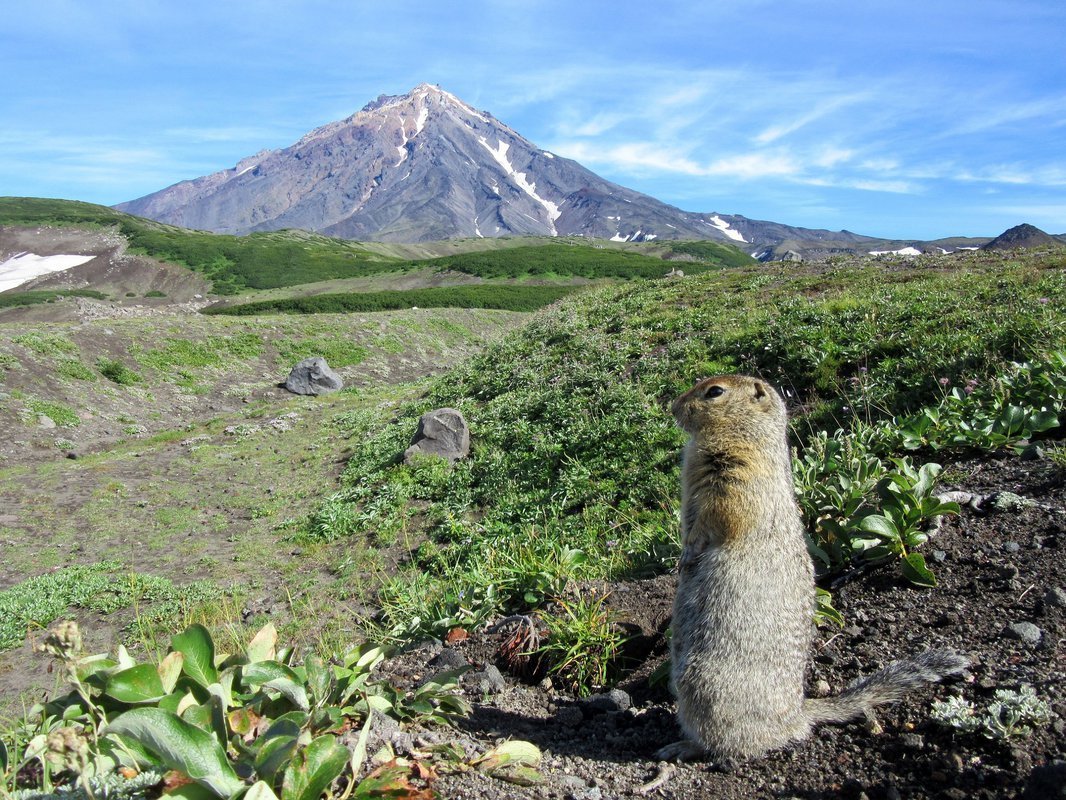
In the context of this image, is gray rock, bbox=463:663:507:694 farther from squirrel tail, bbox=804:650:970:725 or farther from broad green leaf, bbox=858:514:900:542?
broad green leaf, bbox=858:514:900:542

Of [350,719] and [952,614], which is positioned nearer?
[350,719]

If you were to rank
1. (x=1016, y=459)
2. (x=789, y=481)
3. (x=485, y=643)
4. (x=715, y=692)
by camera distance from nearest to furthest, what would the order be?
(x=715, y=692)
(x=789, y=481)
(x=485, y=643)
(x=1016, y=459)

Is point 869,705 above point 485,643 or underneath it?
above

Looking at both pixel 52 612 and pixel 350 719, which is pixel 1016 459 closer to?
pixel 350 719

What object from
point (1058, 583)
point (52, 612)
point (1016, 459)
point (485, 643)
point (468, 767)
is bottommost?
point (52, 612)

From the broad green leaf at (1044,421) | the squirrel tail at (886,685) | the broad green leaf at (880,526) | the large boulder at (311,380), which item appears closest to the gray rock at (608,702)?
the squirrel tail at (886,685)

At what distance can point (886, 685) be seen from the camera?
3.46 meters

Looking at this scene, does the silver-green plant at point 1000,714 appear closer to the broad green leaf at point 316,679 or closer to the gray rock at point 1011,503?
the gray rock at point 1011,503

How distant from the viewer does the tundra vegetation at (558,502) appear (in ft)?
9.56

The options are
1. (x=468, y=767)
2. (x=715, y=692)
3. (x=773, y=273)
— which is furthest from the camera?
(x=773, y=273)

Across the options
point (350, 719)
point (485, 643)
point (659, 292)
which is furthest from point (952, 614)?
point (659, 292)

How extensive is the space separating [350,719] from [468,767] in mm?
698

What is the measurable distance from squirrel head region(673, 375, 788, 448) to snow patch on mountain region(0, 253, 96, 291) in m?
151

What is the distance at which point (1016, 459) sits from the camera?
6133 mm
